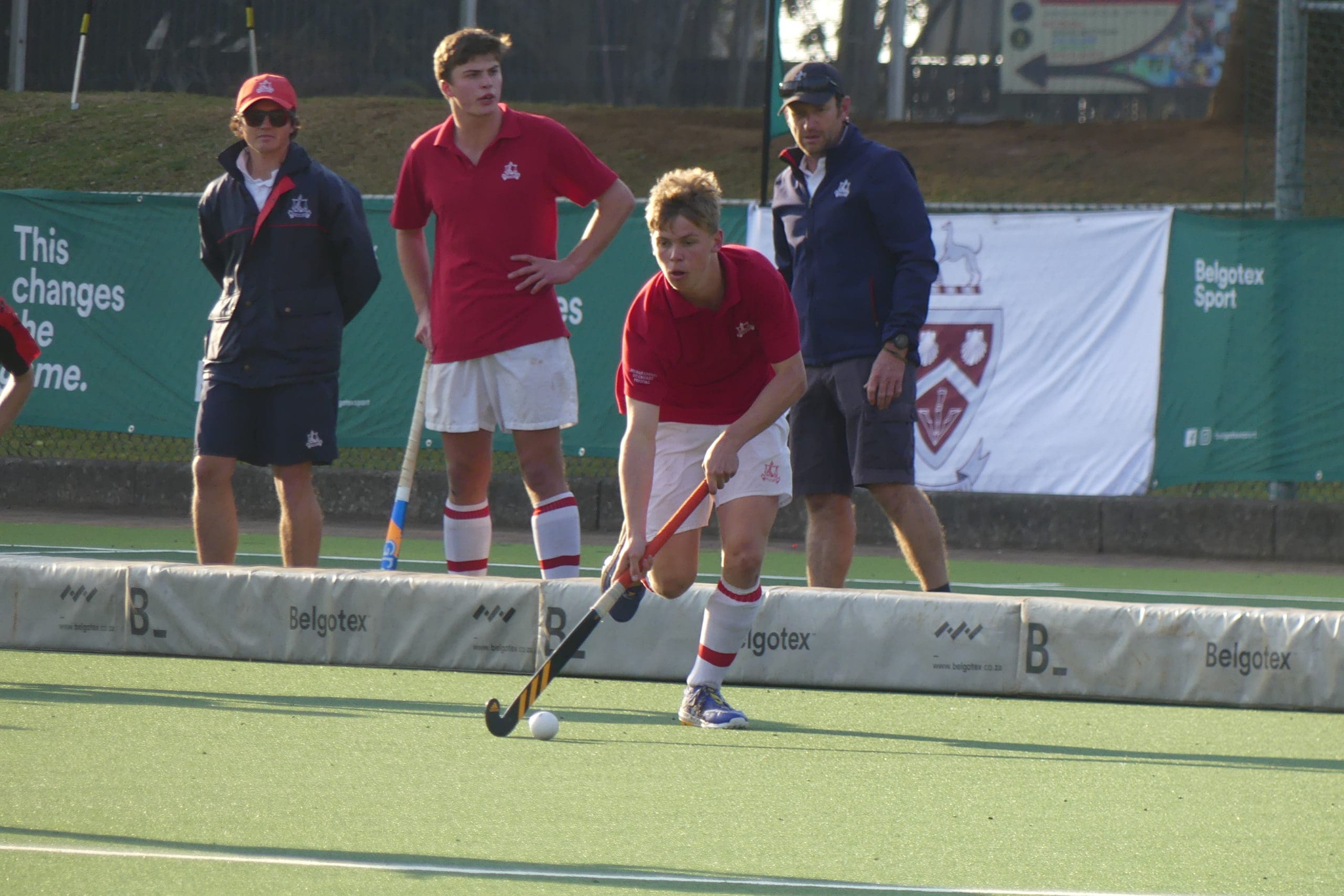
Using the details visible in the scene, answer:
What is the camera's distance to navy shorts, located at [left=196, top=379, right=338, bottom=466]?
5941 millimetres

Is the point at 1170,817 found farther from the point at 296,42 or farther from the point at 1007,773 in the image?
the point at 296,42

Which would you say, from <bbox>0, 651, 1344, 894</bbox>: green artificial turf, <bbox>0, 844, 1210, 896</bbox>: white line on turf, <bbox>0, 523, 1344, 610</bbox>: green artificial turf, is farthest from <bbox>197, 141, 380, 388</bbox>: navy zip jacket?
<bbox>0, 844, 1210, 896</bbox>: white line on turf

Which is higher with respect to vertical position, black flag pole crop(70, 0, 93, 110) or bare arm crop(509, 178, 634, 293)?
black flag pole crop(70, 0, 93, 110)

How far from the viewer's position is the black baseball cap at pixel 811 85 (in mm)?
5727

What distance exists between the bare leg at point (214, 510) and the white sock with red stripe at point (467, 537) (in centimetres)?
69

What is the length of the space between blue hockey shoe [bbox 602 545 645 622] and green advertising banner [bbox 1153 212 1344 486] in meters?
5.48

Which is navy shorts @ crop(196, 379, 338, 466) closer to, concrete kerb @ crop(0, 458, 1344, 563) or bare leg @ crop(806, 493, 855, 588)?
bare leg @ crop(806, 493, 855, 588)

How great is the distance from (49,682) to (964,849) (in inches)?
116

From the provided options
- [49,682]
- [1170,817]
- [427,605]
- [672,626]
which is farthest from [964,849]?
[49,682]

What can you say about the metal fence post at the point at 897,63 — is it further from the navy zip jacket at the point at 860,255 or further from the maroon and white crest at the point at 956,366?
the navy zip jacket at the point at 860,255

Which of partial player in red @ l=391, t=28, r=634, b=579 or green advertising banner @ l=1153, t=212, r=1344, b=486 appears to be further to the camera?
green advertising banner @ l=1153, t=212, r=1344, b=486

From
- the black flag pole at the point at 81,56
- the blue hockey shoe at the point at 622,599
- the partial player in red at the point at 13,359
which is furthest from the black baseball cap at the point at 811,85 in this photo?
the black flag pole at the point at 81,56

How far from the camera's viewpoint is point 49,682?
5.30 meters

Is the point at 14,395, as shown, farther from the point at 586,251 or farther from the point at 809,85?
the point at 809,85
